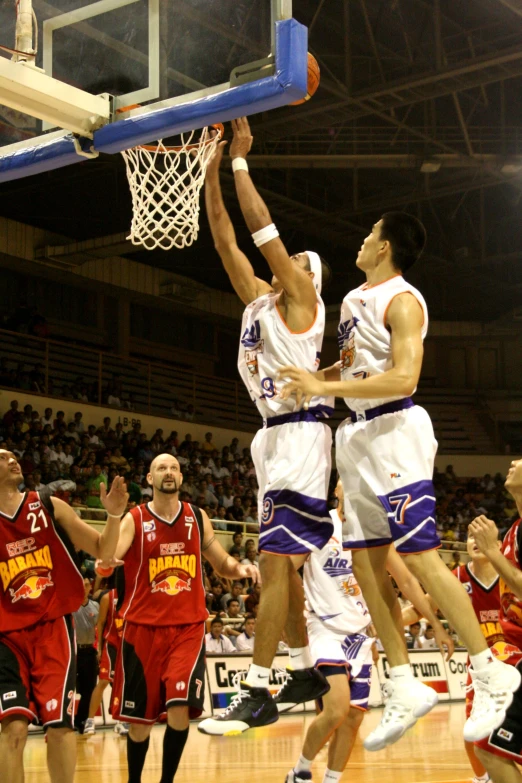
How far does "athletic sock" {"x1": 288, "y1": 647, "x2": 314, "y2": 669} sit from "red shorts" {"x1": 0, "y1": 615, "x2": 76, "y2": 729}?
1.37 meters

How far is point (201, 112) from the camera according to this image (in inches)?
227

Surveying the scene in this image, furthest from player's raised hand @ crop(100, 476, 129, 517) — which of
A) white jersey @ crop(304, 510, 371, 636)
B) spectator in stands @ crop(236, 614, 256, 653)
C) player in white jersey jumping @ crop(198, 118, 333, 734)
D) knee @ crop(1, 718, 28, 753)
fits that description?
spectator in stands @ crop(236, 614, 256, 653)

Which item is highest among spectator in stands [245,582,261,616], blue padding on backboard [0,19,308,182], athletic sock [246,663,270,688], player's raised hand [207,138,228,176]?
blue padding on backboard [0,19,308,182]

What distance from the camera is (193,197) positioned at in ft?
23.6

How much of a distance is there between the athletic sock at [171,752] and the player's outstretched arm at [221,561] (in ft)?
3.73

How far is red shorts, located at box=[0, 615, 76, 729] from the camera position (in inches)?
235

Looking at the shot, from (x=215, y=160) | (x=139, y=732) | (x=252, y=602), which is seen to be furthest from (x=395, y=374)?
(x=252, y=602)

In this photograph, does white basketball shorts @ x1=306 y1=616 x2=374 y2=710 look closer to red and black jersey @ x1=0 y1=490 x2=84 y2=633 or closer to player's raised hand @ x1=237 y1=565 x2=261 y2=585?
player's raised hand @ x1=237 y1=565 x2=261 y2=585

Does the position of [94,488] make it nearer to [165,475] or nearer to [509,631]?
[165,475]

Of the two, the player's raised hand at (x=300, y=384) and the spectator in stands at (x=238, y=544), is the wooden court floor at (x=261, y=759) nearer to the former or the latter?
the spectator in stands at (x=238, y=544)

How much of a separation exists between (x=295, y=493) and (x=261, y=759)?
566 cm

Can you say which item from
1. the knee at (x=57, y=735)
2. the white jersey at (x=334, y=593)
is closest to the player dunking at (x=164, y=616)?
the white jersey at (x=334, y=593)

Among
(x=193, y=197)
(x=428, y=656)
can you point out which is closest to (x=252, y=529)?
(x=428, y=656)

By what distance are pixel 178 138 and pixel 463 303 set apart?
23.8 metres
